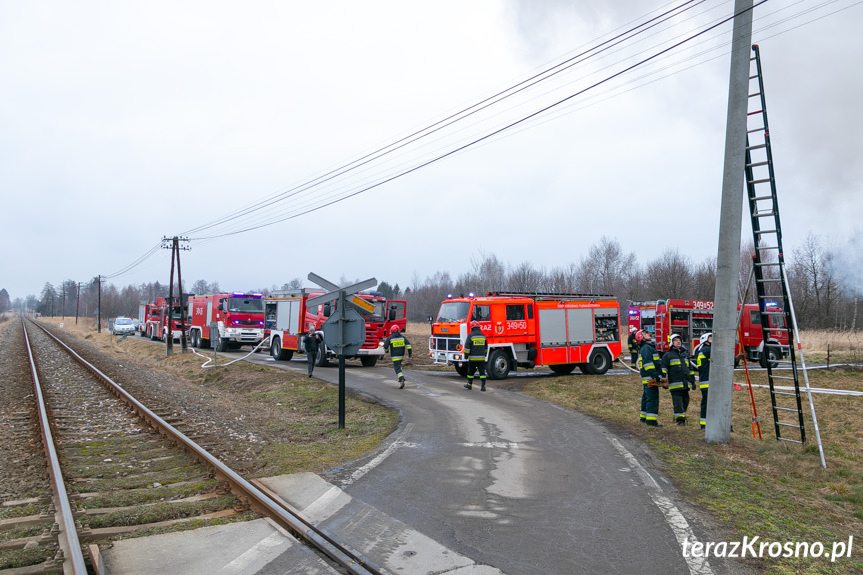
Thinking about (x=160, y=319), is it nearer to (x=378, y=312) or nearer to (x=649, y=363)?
(x=378, y=312)

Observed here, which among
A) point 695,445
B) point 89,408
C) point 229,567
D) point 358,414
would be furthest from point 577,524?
point 89,408

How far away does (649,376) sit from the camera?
1036 cm

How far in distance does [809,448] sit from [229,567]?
8721 mm

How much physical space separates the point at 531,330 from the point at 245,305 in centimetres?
1712

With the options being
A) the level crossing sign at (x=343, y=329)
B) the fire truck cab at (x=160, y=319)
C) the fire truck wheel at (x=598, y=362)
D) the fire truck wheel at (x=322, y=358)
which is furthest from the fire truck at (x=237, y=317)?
the level crossing sign at (x=343, y=329)

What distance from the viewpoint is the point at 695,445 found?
8.89 m

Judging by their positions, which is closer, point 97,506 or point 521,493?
point 97,506

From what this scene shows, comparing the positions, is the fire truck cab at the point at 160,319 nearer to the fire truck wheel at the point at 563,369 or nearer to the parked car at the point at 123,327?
the parked car at the point at 123,327

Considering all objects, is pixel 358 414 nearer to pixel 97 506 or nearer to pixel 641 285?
pixel 97 506

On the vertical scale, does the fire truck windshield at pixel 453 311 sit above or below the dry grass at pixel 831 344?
above

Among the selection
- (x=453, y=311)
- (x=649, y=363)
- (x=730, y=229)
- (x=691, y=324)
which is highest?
(x=730, y=229)

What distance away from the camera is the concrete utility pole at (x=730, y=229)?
347 inches

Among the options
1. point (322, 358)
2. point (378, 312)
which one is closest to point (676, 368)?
point (378, 312)

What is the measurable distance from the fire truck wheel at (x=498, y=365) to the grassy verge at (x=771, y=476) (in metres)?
4.36
